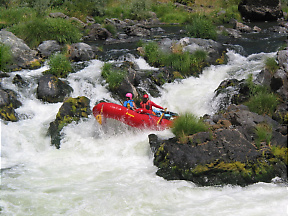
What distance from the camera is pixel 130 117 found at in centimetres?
752

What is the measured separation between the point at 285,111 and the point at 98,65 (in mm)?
7427

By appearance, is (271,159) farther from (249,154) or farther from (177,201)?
(177,201)

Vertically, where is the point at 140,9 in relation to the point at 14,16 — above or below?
below

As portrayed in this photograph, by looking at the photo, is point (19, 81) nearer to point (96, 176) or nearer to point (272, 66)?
point (96, 176)

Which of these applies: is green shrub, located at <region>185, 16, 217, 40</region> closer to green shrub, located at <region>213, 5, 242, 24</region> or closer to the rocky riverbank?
the rocky riverbank

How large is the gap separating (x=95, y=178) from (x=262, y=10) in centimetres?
Result: 2209

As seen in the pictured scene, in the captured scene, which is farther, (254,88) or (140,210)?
(254,88)

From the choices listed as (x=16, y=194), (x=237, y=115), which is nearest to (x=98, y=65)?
(x=237, y=115)

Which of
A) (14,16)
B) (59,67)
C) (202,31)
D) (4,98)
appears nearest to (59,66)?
(59,67)

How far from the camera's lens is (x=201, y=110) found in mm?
9211

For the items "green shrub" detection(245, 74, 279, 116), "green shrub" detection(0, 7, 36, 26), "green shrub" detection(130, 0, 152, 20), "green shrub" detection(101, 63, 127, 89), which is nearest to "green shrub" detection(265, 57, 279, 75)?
"green shrub" detection(245, 74, 279, 116)

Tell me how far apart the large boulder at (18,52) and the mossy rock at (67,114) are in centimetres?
370

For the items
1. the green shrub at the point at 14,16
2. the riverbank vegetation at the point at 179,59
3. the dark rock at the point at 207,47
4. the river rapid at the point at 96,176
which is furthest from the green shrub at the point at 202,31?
the green shrub at the point at 14,16

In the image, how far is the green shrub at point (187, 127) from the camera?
615 cm
